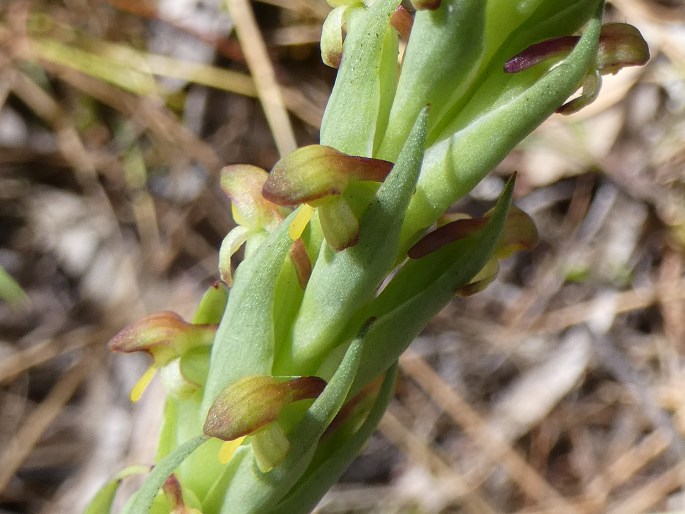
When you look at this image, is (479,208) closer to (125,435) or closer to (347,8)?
(125,435)

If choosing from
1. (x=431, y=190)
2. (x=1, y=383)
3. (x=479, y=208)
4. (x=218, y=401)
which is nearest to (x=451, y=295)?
(x=431, y=190)

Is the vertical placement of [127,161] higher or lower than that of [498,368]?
higher

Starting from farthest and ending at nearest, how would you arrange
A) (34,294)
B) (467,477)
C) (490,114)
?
(34,294)
(467,477)
(490,114)

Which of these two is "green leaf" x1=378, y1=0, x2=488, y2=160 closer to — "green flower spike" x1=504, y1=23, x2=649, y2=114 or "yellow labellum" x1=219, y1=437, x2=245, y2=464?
"green flower spike" x1=504, y1=23, x2=649, y2=114

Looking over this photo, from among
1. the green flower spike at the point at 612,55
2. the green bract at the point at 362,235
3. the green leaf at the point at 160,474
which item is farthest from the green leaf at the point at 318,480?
the green flower spike at the point at 612,55

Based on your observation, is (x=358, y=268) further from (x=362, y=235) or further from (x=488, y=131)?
(x=488, y=131)

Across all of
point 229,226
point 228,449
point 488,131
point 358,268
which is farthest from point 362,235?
point 229,226
